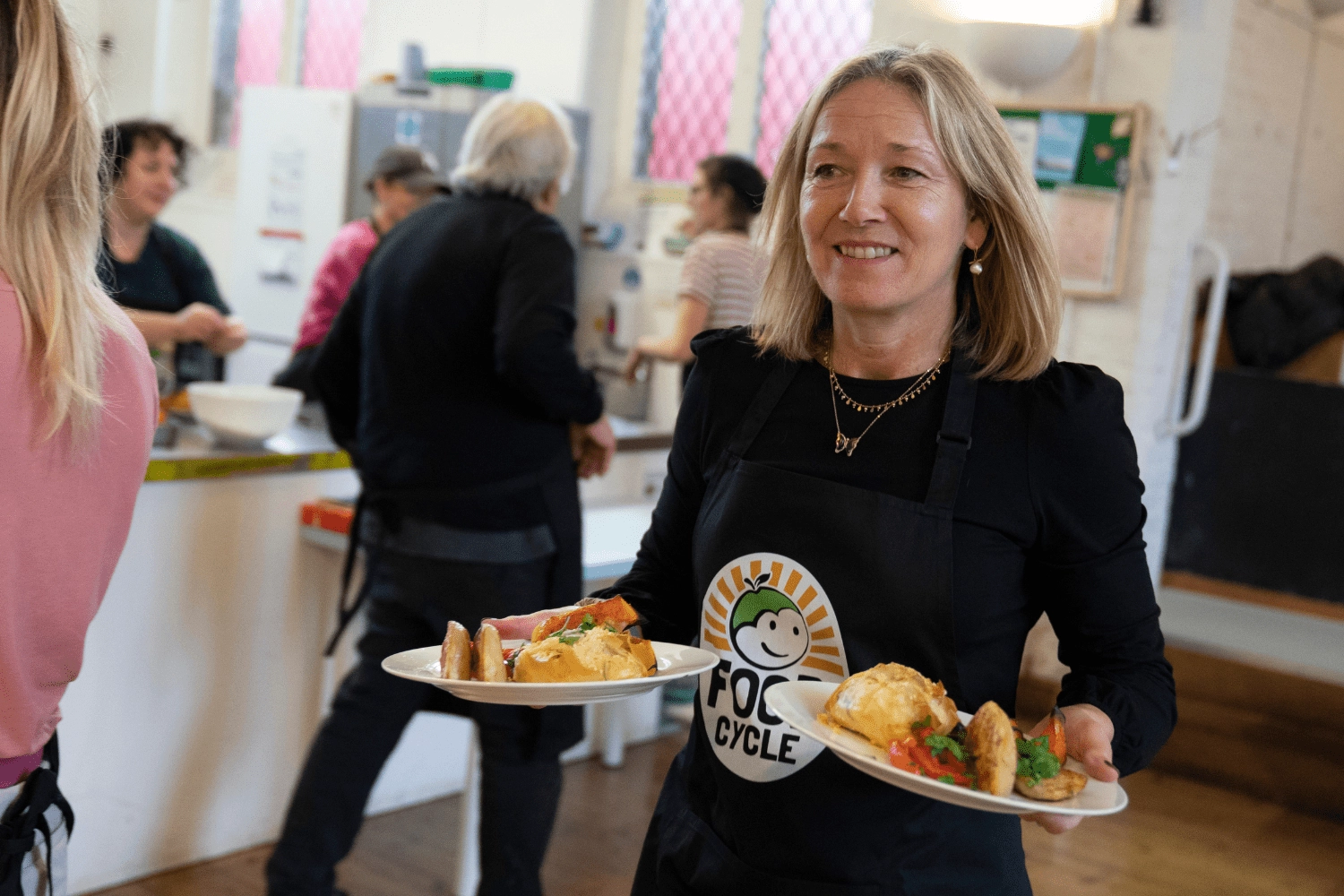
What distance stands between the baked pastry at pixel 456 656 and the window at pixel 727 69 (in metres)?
4.19

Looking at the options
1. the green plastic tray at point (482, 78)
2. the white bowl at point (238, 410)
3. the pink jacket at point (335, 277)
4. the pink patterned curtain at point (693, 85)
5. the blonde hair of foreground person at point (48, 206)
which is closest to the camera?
the blonde hair of foreground person at point (48, 206)

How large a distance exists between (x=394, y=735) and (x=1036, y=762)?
1835 millimetres

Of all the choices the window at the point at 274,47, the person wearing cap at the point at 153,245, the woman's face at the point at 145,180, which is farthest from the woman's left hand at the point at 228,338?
the window at the point at 274,47

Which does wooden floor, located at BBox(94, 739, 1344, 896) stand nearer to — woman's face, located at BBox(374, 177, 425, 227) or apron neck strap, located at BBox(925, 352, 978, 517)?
woman's face, located at BBox(374, 177, 425, 227)

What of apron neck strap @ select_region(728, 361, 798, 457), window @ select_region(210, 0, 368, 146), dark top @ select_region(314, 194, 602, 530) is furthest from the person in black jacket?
window @ select_region(210, 0, 368, 146)

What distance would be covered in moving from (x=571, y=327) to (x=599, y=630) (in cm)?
142

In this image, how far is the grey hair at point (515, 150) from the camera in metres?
2.59

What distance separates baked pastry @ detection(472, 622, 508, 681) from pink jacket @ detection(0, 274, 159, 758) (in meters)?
0.39

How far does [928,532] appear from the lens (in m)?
1.26

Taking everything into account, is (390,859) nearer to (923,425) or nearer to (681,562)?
(681,562)

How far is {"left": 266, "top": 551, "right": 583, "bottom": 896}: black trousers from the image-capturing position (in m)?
2.60

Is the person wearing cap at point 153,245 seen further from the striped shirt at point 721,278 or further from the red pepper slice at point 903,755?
the red pepper slice at point 903,755

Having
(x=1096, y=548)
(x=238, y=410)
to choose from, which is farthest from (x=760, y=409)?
(x=238, y=410)

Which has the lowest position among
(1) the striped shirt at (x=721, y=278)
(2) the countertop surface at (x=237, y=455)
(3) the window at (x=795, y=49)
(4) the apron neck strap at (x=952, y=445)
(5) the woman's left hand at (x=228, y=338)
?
(2) the countertop surface at (x=237, y=455)
